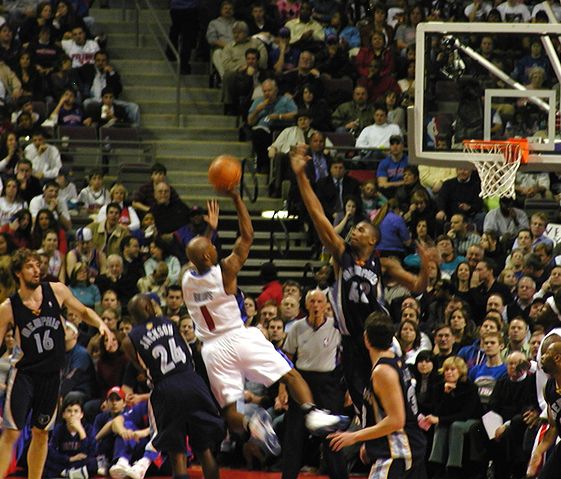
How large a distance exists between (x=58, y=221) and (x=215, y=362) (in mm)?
6534

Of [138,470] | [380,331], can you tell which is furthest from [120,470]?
[380,331]

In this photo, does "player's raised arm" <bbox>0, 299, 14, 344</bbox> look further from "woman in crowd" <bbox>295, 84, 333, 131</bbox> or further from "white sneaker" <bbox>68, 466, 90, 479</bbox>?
"woman in crowd" <bbox>295, 84, 333, 131</bbox>

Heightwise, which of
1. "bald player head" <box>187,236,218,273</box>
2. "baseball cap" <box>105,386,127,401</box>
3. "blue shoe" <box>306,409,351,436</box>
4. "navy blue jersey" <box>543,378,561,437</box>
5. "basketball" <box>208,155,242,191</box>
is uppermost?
"basketball" <box>208,155,242,191</box>

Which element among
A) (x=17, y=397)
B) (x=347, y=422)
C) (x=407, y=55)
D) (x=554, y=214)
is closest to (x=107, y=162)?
(x=407, y=55)

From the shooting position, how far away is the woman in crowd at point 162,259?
1578cm

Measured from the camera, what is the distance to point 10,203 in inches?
649

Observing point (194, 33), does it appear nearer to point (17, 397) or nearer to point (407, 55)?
point (407, 55)

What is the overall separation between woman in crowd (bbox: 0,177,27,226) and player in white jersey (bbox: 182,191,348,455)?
6.53 m

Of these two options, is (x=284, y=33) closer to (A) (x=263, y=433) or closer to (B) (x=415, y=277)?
(B) (x=415, y=277)

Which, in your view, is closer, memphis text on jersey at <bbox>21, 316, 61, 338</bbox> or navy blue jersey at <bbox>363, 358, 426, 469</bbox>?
navy blue jersey at <bbox>363, 358, 426, 469</bbox>

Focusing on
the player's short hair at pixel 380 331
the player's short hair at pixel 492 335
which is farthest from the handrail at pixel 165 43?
the player's short hair at pixel 380 331

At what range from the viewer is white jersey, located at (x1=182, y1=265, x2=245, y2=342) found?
33.3 feet

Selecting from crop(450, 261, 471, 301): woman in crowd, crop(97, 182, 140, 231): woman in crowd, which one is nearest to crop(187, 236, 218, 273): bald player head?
crop(450, 261, 471, 301): woman in crowd

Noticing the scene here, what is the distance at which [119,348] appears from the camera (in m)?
13.9
